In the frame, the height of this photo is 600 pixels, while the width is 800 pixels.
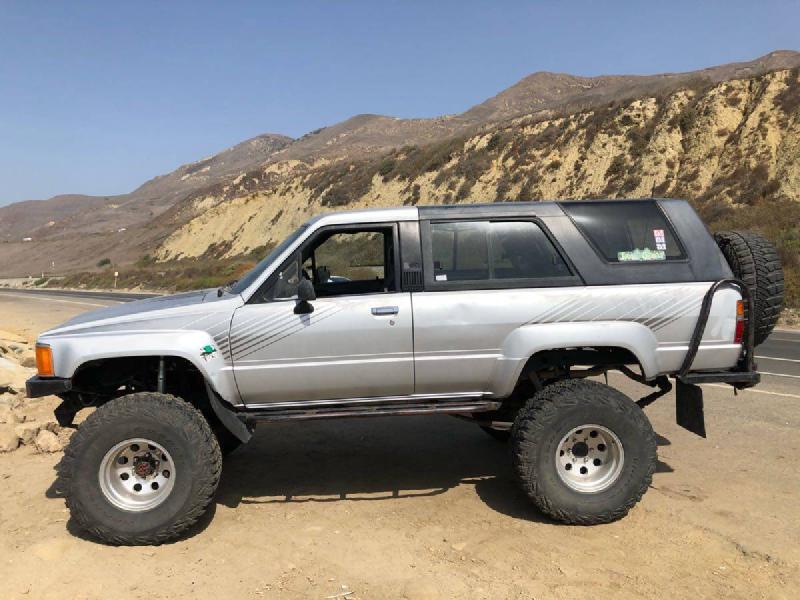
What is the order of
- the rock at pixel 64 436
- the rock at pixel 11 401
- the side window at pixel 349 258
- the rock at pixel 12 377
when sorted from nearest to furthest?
the side window at pixel 349 258 < the rock at pixel 64 436 < the rock at pixel 11 401 < the rock at pixel 12 377

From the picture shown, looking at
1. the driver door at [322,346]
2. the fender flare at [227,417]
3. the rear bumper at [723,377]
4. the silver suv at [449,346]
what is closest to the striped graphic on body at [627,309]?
the silver suv at [449,346]

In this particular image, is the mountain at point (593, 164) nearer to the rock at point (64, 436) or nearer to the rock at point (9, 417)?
the rock at point (64, 436)

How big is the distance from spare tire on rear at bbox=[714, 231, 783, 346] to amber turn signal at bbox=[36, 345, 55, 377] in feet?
16.1

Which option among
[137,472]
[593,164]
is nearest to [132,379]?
[137,472]

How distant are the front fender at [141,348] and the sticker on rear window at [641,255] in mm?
2918

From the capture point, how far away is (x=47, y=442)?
6211mm

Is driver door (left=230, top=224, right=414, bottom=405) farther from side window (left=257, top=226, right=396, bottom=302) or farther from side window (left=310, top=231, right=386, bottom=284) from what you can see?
side window (left=310, top=231, right=386, bottom=284)

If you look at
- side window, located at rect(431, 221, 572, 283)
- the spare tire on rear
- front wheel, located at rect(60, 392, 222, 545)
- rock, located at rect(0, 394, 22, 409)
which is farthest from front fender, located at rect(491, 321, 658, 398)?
rock, located at rect(0, 394, 22, 409)

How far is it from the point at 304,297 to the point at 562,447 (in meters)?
2.04

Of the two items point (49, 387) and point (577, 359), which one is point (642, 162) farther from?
point (49, 387)

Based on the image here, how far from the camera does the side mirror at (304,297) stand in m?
4.20

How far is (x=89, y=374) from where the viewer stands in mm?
4656

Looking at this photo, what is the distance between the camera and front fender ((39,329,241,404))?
4.29 m

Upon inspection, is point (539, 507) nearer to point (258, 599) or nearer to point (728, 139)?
point (258, 599)
